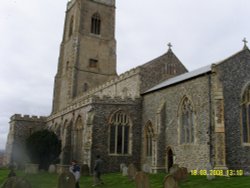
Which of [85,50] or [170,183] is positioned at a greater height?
[85,50]

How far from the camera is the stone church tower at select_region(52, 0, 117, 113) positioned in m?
44.0

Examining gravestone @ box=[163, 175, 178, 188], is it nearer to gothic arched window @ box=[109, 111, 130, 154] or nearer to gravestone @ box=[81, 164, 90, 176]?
gravestone @ box=[81, 164, 90, 176]

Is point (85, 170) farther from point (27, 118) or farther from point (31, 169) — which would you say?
point (27, 118)

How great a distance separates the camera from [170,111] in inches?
930

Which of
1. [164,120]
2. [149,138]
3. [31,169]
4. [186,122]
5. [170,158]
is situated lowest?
[31,169]

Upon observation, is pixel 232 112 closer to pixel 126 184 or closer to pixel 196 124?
pixel 196 124

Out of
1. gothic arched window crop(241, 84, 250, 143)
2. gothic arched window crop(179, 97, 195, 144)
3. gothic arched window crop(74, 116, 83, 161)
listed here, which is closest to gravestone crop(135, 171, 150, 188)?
gothic arched window crop(179, 97, 195, 144)

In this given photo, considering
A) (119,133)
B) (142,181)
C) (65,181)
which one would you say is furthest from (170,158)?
(65,181)

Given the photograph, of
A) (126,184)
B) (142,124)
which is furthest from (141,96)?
(126,184)

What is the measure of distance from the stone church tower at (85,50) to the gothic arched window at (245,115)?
26.2 meters

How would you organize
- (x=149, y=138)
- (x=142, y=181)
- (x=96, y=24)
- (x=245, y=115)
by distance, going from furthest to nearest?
(x=96, y=24) → (x=149, y=138) → (x=245, y=115) → (x=142, y=181)

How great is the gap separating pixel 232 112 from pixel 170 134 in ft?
16.6

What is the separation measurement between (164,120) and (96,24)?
28546 millimetres

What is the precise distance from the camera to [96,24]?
159 feet
